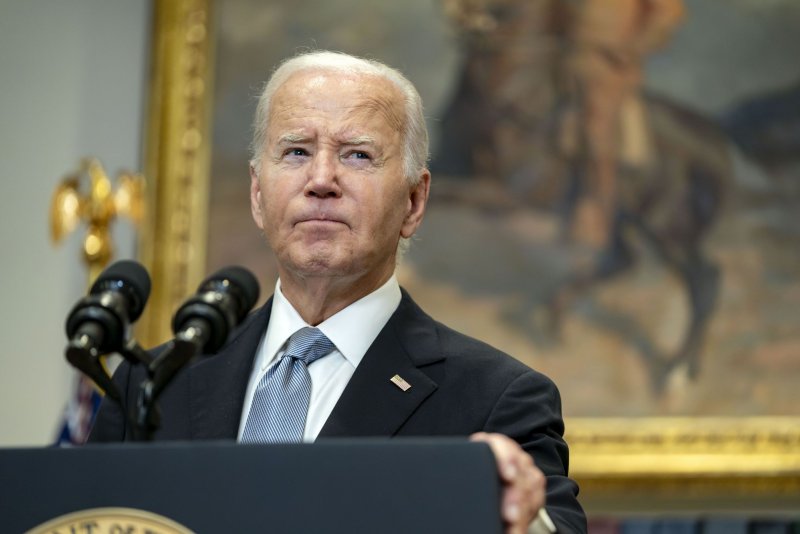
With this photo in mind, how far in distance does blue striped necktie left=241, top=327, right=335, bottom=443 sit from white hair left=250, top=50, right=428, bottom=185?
1.67 ft

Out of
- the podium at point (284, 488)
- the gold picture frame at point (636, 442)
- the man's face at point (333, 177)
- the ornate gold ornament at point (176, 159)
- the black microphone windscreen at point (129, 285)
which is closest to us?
the podium at point (284, 488)

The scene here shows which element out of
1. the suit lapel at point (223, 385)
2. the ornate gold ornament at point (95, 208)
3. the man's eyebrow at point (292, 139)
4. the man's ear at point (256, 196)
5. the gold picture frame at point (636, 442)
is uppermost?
the man's eyebrow at point (292, 139)

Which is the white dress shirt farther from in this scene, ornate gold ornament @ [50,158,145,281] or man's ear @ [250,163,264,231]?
ornate gold ornament @ [50,158,145,281]

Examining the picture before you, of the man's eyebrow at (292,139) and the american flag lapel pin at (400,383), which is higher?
the man's eyebrow at (292,139)

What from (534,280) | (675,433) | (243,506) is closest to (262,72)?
(534,280)

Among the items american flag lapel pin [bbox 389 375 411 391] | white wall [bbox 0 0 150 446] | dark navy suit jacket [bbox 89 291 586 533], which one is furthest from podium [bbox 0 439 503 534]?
white wall [bbox 0 0 150 446]

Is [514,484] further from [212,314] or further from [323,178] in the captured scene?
[323,178]

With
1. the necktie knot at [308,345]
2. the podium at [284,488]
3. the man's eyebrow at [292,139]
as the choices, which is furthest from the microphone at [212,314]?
the man's eyebrow at [292,139]

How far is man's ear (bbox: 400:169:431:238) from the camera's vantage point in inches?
133

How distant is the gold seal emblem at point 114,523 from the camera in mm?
2045

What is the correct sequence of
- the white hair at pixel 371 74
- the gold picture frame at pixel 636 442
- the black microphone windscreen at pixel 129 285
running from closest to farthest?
the black microphone windscreen at pixel 129 285
the white hair at pixel 371 74
the gold picture frame at pixel 636 442

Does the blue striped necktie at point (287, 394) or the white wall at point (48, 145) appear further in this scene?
the white wall at point (48, 145)

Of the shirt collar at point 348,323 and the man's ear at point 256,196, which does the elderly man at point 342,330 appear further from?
the man's ear at point 256,196

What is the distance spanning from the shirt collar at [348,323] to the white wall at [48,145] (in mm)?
4392
